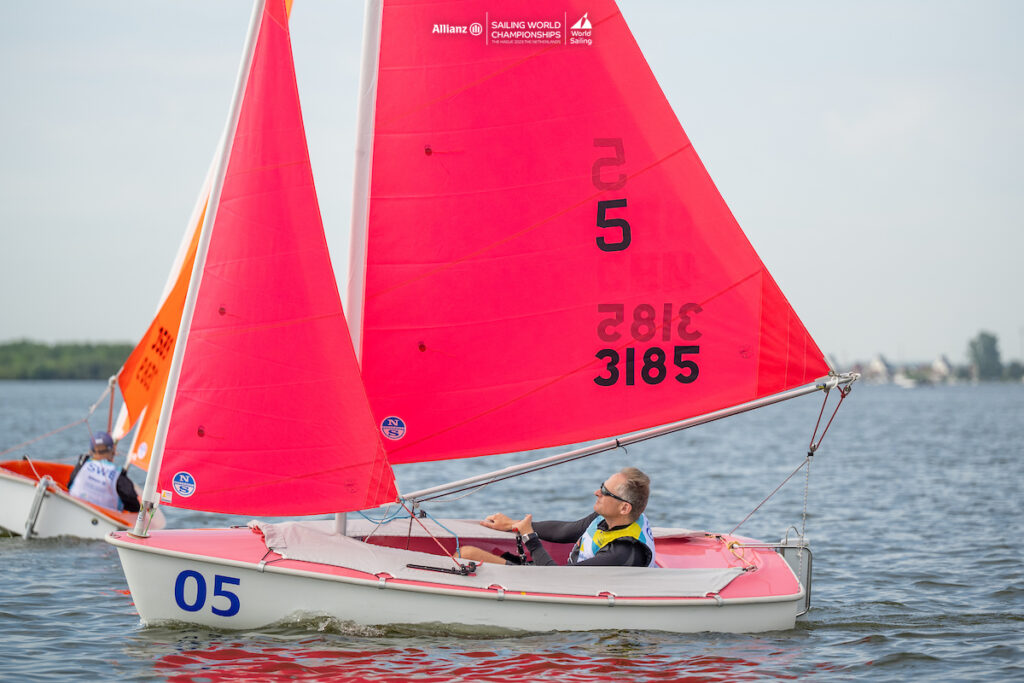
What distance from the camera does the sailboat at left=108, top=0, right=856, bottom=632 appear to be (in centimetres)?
773

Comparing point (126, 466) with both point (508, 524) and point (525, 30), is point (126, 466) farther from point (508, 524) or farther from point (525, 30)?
point (525, 30)

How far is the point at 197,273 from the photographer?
25.6ft

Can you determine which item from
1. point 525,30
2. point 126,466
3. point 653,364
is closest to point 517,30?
point 525,30

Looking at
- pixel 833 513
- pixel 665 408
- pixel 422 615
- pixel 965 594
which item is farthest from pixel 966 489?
pixel 422 615

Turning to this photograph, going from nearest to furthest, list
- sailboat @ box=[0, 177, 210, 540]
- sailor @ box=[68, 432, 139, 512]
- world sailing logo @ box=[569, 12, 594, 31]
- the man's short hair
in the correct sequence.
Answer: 1. the man's short hair
2. world sailing logo @ box=[569, 12, 594, 31]
3. sailboat @ box=[0, 177, 210, 540]
4. sailor @ box=[68, 432, 139, 512]

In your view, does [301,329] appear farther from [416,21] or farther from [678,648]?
[678,648]

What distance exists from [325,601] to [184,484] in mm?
1272

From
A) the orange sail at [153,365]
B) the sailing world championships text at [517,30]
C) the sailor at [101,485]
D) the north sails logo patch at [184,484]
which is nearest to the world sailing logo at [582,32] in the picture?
the sailing world championships text at [517,30]

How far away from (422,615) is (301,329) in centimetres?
219

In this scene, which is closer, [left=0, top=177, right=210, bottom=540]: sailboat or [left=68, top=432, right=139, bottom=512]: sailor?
[left=0, top=177, right=210, bottom=540]: sailboat

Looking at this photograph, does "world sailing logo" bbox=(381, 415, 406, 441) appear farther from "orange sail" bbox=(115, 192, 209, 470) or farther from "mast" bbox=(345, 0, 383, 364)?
"orange sail" bbox=(115, 192, 209, 470)

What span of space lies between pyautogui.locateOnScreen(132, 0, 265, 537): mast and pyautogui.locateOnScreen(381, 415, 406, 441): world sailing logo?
63.0 inches

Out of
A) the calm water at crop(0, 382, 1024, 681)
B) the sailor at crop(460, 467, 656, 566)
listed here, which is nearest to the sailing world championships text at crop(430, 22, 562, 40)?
the sailor at crop(460, 467, 656, 566)

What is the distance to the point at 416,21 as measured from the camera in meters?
8.38
